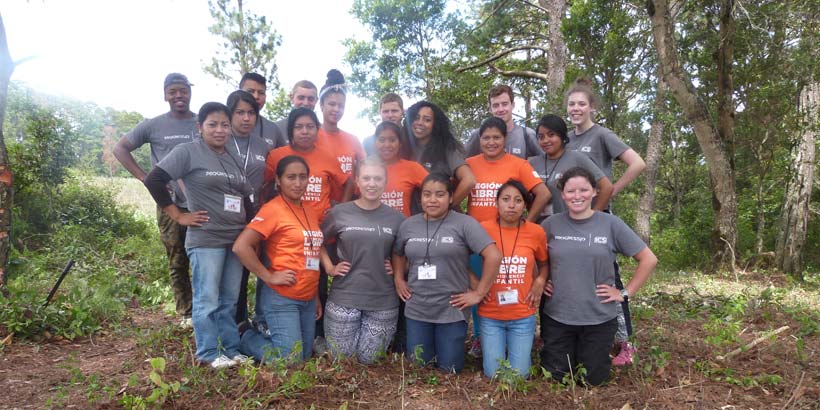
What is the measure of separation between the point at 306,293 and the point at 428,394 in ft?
3.70

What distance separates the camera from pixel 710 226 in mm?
11359

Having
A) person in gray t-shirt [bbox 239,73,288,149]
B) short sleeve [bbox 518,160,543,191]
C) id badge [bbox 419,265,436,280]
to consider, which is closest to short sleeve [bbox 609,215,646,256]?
short sleeve [bbox 518,160,543,191]

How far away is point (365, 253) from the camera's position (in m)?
3.65

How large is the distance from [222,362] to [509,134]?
9.50 feet

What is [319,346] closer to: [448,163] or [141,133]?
[448,163]

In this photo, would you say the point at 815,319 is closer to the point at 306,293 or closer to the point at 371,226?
the point at 371,226

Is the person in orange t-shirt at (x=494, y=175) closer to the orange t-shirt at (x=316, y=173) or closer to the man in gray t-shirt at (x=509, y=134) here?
the man in gray t-shirt at (x=509, y=134)

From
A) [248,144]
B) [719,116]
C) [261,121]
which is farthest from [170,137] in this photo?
[719,116]

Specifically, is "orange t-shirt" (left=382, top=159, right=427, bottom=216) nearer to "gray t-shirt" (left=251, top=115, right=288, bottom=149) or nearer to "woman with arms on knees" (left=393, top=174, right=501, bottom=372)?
"woman with arms on knees" (left=393, top=174, right=501, bottom=372)

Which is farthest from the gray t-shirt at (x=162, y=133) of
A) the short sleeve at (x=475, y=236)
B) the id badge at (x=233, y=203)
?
the short sleeve at (x=475, y=236)

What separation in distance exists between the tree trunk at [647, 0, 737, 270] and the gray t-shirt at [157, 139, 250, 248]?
7727 millimetres

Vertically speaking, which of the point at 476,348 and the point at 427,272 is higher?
the point at 427,272

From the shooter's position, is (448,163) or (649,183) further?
(649,183)

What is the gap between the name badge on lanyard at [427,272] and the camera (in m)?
3.53
